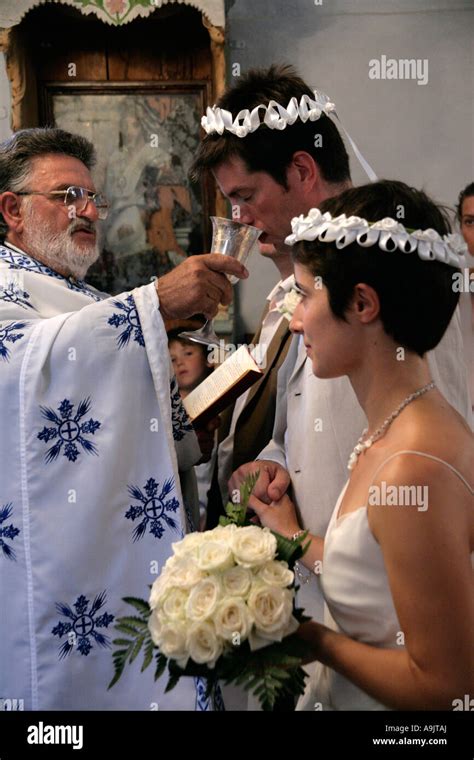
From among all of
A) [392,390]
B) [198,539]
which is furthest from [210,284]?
[198,539]

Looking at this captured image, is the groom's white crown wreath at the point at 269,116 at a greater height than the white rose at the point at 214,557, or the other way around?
the groom's white crown wreath at the point at 269,116

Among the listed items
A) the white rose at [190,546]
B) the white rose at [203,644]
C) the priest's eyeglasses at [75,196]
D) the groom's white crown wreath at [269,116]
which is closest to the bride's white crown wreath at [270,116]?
the groom's white crown wreath at [269,116]

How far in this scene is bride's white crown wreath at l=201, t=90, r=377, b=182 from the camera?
6.76 ft

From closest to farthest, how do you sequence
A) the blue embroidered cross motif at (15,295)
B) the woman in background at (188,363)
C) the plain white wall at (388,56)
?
1. the blue embroidered cross motif at (15,295)
2. the woman in background at (188,363)
3. the plain white wall at (388,56)

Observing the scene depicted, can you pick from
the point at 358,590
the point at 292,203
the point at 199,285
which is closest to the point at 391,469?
the point at 358,590

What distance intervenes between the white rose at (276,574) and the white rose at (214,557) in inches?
1.9

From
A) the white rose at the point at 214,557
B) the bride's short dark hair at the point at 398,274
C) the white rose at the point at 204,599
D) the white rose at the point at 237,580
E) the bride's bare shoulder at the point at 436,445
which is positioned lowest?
the white rose at the point at 204,599

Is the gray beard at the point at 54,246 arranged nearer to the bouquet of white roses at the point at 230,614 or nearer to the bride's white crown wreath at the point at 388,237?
the bride's white crown wreath at the point at 388,237

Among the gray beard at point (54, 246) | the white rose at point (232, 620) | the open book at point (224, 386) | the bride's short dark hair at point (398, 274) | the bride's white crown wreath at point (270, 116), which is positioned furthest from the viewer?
the gray beard at point (54, 246)

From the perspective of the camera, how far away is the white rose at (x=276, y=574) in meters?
1.27

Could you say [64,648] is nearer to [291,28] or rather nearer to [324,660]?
[324,660]

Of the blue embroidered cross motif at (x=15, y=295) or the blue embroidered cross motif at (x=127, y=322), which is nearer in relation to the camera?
the blue embroidered cross motif at (x=127, y=322)

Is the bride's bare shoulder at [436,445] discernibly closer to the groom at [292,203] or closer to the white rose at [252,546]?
the white rose at [252,546]
